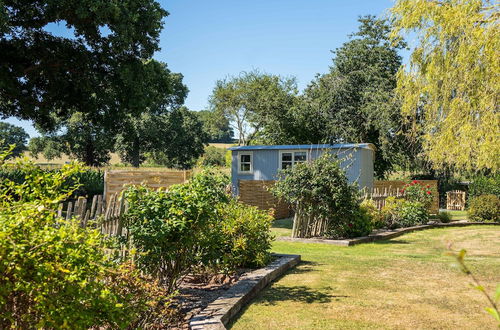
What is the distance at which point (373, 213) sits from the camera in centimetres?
1399

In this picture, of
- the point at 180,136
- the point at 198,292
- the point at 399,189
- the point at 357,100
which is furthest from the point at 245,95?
the point at 198,292

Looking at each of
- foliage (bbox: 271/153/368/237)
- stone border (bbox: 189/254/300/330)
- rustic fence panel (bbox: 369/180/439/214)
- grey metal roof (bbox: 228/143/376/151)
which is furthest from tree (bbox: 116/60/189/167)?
stone border (bbox: 189/254/300/330)

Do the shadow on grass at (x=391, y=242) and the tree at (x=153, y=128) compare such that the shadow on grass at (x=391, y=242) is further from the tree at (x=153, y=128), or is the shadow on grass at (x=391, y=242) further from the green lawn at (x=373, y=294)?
the tree at (x=153, y=128)

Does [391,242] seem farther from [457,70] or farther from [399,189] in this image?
[399,189]

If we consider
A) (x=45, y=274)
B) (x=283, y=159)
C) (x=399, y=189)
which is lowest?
(x=45, y=274)

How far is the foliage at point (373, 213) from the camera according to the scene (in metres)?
13.1

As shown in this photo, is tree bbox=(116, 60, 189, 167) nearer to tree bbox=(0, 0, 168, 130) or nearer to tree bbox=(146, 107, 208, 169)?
tree bbox=(146, 107, 208, 169)

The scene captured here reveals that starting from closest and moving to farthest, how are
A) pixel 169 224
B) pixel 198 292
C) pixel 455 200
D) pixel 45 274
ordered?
pixel 45 274 → pixel 169 224 → pixel 198 292 → pixel 455 200

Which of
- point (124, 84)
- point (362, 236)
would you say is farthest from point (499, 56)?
point (124, 84)

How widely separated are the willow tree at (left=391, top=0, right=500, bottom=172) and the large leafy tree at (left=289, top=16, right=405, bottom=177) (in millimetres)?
15553

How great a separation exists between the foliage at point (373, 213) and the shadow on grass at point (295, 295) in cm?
681

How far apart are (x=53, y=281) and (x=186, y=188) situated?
103 inches

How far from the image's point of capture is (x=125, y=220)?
4.89 m

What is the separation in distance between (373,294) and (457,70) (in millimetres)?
6623
